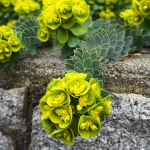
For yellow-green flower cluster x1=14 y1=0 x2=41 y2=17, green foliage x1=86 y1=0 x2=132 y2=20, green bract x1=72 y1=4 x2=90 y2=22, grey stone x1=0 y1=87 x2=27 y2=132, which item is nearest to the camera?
green bract x1=72 y1=4 x2=90 y2=22

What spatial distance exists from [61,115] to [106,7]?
1.66 meters

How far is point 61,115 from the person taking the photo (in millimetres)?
788

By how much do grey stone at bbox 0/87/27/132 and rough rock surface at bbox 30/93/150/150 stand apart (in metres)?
0.46

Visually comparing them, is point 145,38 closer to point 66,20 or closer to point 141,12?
point 141,12

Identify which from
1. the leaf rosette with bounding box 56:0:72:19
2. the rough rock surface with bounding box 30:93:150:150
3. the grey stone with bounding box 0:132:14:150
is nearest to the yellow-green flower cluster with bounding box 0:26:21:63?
the leaf rosette with bounding box 56:0:72:19

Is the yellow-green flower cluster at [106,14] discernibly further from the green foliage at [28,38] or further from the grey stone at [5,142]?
the grey stone at [5,142]

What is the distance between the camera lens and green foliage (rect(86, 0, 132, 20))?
193 centimetres

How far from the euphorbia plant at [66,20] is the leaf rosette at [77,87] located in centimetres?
47

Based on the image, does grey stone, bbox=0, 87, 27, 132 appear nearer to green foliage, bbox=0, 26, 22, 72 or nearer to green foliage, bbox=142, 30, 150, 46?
green foliage, bbox=0, 26, 22, 72

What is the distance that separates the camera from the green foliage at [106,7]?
1929 millimetres

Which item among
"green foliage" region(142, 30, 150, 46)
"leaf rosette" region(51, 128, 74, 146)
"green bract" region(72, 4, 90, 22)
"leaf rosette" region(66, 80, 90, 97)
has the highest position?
"green bract" region(72, 4, 90, 22)

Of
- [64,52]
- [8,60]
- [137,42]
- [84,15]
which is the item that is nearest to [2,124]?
[8,60]

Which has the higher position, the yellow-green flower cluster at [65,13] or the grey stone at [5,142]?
the yellow-green flower cluster at [65,13]

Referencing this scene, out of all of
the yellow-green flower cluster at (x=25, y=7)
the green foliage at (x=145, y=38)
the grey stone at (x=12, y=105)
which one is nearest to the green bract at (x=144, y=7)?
the green foliage at (x=145, y=38)
